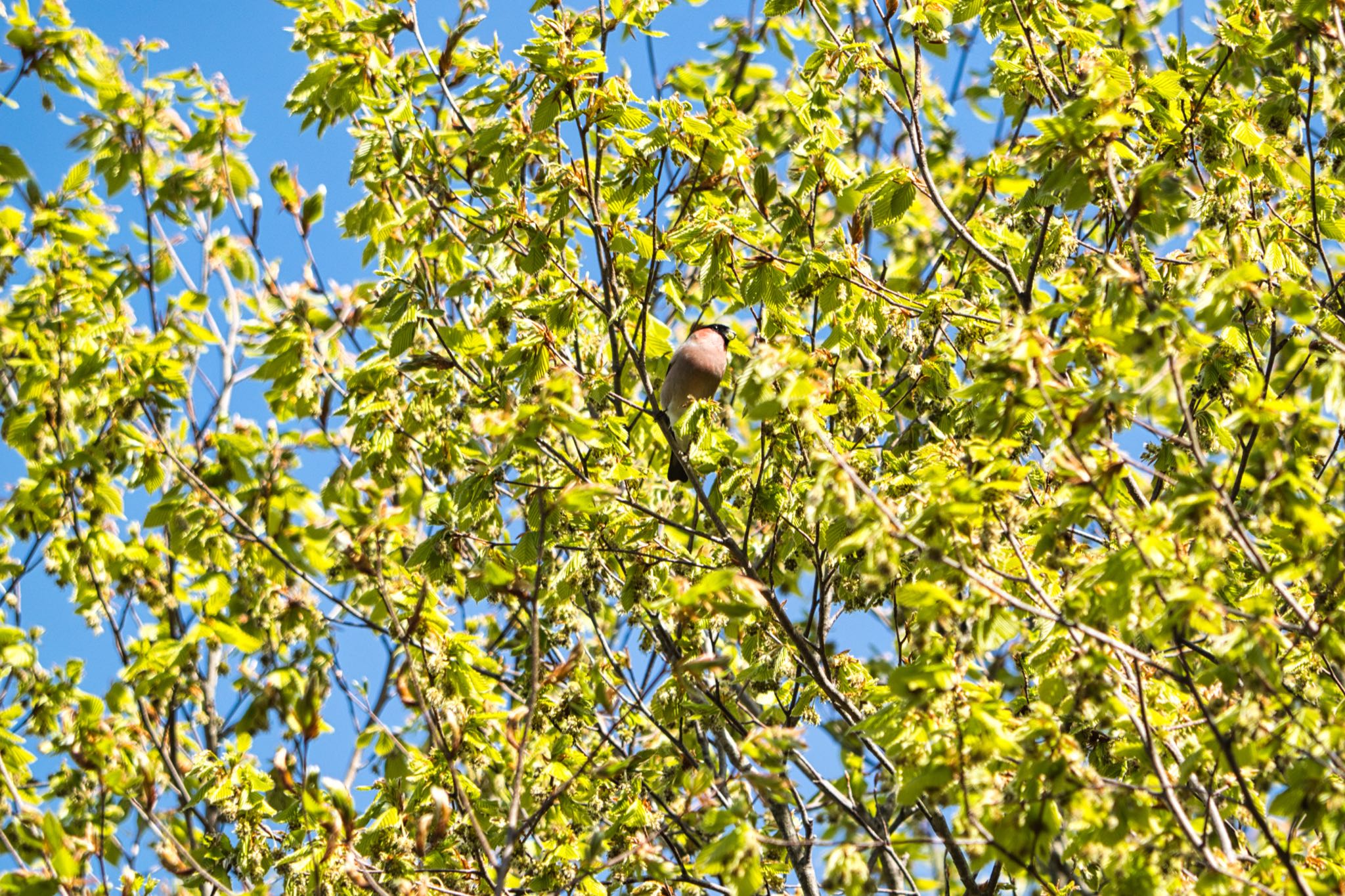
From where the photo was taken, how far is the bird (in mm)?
5723

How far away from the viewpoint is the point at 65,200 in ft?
17.8

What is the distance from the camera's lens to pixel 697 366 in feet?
18.8

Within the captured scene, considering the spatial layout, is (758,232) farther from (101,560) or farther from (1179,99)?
(101,560)

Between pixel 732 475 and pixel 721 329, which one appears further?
pixel 721 329

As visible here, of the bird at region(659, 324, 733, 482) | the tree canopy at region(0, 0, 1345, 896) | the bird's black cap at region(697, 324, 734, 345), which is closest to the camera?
the tree canopy at region(0, 0, 1345, 896)

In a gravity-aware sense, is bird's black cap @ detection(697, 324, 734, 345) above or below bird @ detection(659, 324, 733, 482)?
above

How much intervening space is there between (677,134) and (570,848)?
108 inches

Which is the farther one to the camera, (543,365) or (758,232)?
(758,232)

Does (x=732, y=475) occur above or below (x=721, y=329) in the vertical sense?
below

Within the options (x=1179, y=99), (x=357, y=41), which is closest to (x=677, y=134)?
(x=357, y=41)

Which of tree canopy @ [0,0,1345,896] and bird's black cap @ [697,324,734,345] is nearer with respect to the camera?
tree canopy @ [0,0,1345,896]

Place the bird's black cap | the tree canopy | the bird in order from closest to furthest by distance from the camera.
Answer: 1. the tree canopy
2. the bird
3. the bird's black cap

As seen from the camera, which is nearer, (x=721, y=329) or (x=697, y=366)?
(x=697, y=366)

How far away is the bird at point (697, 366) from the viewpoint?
5723 mm
